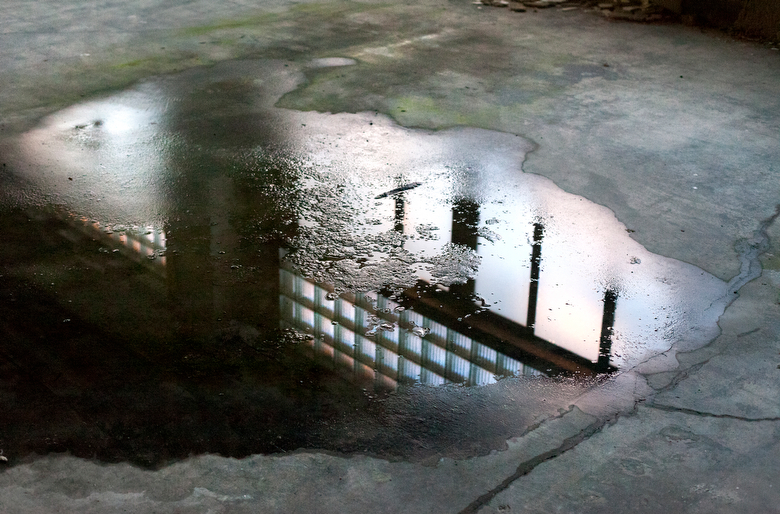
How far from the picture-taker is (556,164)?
5.19 meters

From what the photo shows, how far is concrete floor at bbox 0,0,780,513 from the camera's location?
265 centimetres

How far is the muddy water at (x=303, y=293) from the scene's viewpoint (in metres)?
3.01

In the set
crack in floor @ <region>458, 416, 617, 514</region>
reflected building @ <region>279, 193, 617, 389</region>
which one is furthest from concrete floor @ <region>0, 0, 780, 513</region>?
reflected building @ <region>279, 193, 617, 389</region>

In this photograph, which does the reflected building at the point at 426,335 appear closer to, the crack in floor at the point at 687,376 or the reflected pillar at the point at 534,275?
the reflected pillar at the point at 534,275

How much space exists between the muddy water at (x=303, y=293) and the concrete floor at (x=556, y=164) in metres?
0.15

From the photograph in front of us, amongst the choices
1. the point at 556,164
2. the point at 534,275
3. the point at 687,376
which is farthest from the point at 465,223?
the point at 687,376

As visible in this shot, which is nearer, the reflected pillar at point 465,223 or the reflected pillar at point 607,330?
the reflected pillar at point 607,330

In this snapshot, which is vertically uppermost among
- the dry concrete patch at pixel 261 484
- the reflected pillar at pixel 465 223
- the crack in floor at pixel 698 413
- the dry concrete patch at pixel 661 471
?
the reflected pillar at pixel 465 223

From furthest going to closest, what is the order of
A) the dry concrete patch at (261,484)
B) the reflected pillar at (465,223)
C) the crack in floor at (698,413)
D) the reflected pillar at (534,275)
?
the reflected pillar at (465,223), the reflected pillar at (534,275), the crack in floor at (698,413), the dry concrete patch at (261,484)

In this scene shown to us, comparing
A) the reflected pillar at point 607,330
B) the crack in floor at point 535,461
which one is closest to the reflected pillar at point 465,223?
the reflected pillar at point 607,330

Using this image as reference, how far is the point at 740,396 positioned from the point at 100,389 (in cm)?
278

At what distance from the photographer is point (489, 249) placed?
13.9 ft

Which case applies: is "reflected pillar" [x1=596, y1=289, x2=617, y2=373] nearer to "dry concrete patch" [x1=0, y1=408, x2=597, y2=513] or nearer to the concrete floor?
the concrete floor

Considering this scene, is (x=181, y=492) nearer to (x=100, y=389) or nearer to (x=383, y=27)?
(x=100, y=389)
